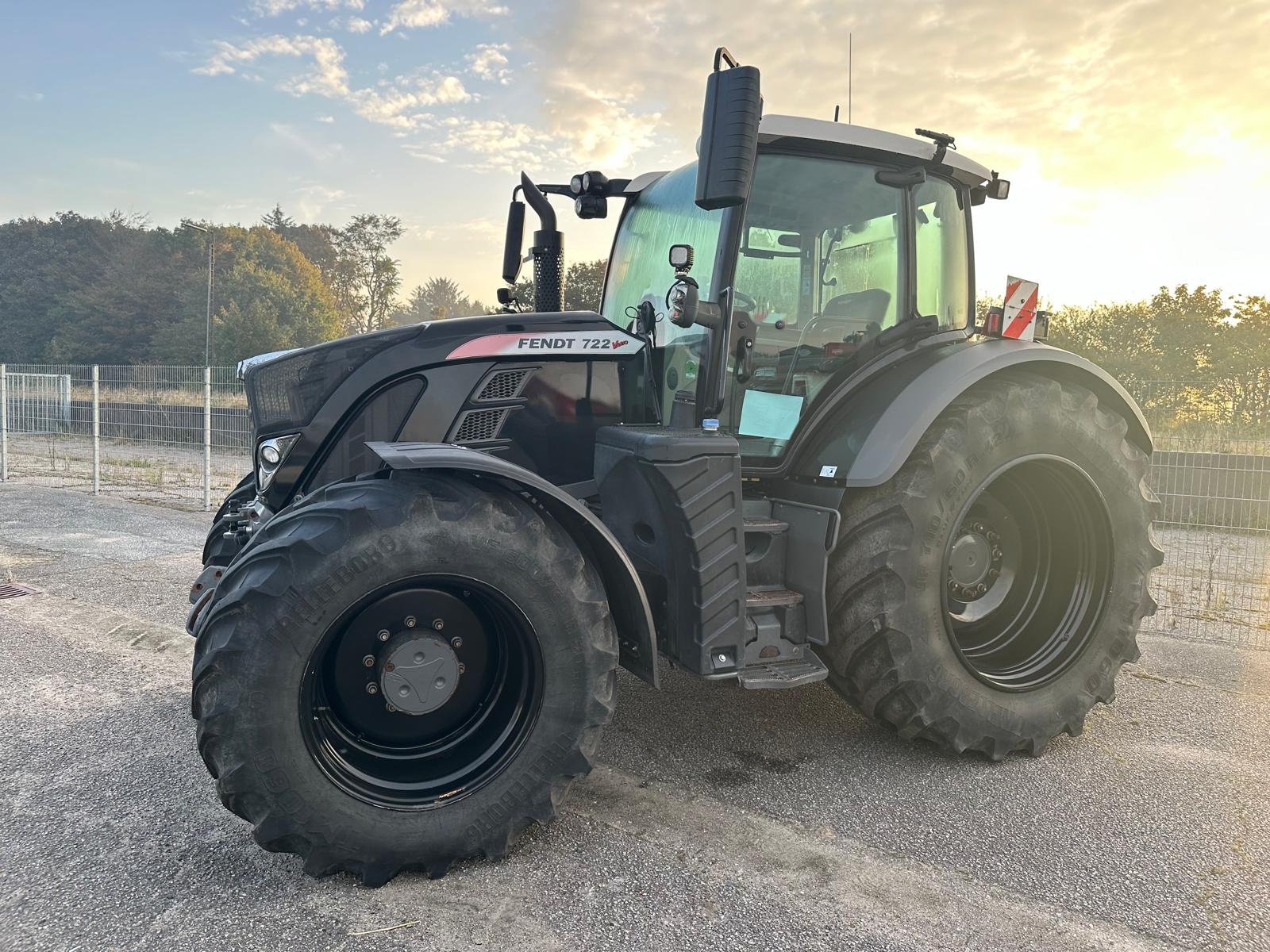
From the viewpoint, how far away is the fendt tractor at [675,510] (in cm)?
238

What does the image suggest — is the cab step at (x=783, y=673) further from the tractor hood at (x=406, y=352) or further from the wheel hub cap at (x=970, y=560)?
the tractor hood at (x=406, y=352)

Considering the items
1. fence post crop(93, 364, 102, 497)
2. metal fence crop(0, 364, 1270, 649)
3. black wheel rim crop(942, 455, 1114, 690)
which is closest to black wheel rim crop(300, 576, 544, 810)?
black wheel rim crop(942, 455, 1114, 690)

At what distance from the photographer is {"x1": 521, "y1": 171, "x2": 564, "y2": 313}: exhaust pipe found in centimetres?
410

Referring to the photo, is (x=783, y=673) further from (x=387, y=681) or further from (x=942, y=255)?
(x=942, y=255)

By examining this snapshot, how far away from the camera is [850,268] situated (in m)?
3.55

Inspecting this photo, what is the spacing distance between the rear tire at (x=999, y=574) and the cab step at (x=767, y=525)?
0.24m

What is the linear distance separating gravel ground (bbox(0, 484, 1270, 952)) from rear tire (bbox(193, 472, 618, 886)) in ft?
0.61

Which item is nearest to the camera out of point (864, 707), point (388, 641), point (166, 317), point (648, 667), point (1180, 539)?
point (388, 641)

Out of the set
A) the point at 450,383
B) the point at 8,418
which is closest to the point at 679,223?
the point at 450,383

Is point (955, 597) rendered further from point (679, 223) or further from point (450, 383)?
point (450, 383)

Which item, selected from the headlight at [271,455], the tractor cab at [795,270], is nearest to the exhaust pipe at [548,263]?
the tractor cab at [795,270]

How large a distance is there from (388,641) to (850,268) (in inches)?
94.9

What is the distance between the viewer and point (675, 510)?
2.79 meters

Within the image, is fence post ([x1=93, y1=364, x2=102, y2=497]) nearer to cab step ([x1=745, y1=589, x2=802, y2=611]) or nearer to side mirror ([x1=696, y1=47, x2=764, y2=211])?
cab step ([x1=745, y1=589, x2=802, y2=611])
